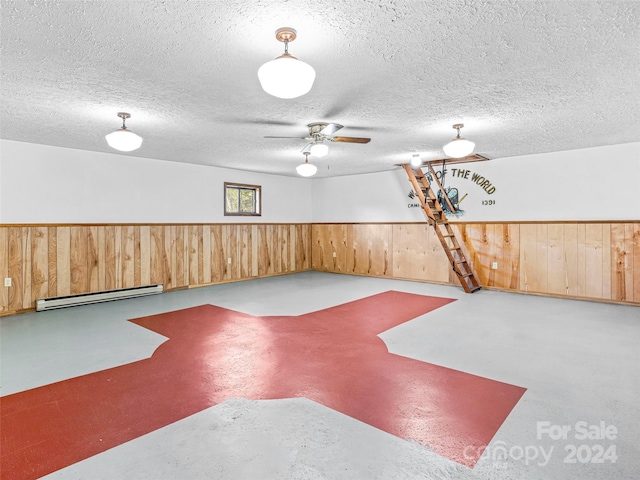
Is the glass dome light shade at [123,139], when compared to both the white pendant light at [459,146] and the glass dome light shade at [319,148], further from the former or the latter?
the white pendant light at [459,146]

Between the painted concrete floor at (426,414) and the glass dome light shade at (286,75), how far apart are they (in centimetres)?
204

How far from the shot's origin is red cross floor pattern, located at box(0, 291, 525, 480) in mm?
1984

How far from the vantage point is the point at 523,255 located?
605 centimetres

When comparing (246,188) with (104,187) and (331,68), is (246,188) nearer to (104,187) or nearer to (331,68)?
(104,187)

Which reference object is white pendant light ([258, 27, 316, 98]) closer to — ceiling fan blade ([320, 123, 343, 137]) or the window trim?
ceiling fan blade ([320, 123, 343, 137])

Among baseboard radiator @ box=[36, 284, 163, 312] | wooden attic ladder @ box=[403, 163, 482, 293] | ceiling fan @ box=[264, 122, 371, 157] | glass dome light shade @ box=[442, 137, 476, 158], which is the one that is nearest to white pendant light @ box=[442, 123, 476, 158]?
glass dome light shade @ box=[442, 137, 476, 158]

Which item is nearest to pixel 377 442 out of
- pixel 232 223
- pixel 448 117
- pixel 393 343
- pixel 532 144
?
pixel 393 343

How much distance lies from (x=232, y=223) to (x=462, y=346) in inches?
209

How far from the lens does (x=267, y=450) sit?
6.21 feet

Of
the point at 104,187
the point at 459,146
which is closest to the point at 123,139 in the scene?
the point at 104,187

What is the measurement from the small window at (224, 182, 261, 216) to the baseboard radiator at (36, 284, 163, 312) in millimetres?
2181

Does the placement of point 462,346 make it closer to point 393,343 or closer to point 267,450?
point 393,343

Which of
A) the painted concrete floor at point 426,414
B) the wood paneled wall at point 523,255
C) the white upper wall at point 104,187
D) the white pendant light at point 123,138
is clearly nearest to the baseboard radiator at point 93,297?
the painted concrete floor at point 426,414

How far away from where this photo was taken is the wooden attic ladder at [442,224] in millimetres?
6152
